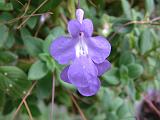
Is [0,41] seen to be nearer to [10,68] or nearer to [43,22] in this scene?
[10,68]

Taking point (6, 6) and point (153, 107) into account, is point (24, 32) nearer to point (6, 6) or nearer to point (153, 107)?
point (6, 6)

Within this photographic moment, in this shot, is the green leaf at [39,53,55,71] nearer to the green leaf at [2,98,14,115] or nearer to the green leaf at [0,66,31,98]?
the green leaf at [0,66,31,98]

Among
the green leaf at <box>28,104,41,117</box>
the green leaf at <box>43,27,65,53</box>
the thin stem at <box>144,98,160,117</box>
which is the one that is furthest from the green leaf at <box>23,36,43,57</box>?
the thin stem at <box>144,98,160,117</box>

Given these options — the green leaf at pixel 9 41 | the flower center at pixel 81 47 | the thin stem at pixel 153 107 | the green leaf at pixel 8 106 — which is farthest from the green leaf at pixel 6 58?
the thin stem at pixel 153 107

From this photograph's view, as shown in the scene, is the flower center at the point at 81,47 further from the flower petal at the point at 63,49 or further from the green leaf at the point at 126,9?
the green leaf at the point at 126,9

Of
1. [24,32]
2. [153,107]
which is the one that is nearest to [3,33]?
[24,32]

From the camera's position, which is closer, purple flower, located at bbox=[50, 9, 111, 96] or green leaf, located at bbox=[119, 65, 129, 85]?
purple flower, located at bbox=[50, 9, 111, 96]

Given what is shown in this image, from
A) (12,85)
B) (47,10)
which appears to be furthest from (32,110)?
(47,10)
